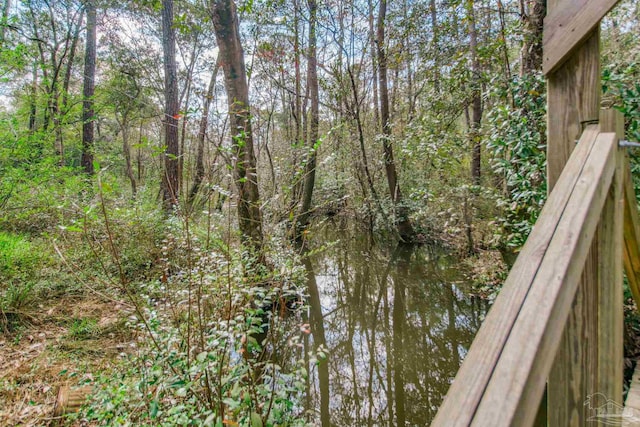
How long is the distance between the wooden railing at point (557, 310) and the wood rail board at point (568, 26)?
231 millimetres

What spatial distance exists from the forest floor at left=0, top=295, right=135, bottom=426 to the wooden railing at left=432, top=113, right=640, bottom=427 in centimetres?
220

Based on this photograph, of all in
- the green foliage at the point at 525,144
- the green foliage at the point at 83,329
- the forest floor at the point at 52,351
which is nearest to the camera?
the forest floor at the point at 52,351

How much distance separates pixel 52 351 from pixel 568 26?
3945 mm

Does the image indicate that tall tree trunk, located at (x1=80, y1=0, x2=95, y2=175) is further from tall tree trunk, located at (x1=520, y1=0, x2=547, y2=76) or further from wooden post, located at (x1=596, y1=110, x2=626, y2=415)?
wooden post, located at (x1=596, y1=110, x2=626, y2=415)

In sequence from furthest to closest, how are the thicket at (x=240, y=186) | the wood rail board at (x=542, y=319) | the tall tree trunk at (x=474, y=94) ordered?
1. the tall tree trunk at (x=474, y=94)
2. the thicket at (x=240, y=186)
3. the wood rail board at (x=542, y=319)

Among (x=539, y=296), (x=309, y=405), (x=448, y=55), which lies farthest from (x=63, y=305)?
(x=448, y=55)

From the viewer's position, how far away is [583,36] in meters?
0.82

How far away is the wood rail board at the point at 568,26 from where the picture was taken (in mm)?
792

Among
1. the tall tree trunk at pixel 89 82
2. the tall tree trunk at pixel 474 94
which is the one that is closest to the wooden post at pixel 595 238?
the tall tree trunk at pixel 474 94

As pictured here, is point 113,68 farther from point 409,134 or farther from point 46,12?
point 409,134

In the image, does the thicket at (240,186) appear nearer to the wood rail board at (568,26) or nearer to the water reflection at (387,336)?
the water reflection at (387,336)

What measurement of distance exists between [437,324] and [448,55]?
405cm

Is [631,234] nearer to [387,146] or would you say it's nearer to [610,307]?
[610,307]

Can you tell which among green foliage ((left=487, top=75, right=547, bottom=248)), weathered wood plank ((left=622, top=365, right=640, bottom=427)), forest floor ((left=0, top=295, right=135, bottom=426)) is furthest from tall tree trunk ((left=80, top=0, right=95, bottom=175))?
weathered wood plank ((left=622, top=365, right=640, bottom=427))
